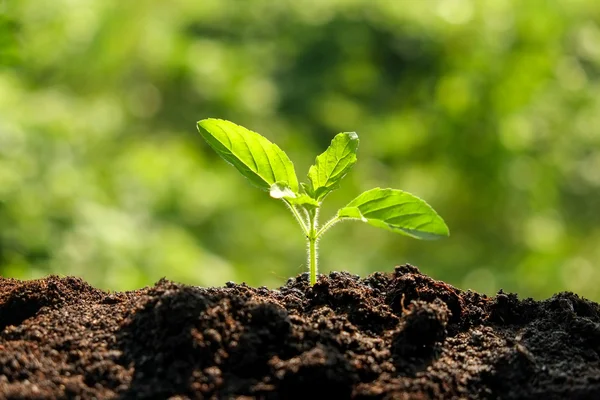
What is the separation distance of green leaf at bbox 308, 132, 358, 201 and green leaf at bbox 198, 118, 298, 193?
0.05 meters

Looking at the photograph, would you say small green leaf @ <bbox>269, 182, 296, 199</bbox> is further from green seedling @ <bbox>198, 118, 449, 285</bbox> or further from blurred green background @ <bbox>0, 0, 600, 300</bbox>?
blurred green background @ <bbox>0, 0, 600, 300</bbox>

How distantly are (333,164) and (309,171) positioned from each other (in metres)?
0.06

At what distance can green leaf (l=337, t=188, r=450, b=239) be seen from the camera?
138 centimetres

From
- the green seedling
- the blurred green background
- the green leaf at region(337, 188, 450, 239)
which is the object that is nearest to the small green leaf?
the green seedling

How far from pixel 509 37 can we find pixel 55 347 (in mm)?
5439

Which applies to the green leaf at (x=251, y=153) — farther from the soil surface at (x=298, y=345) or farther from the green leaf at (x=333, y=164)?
the soil surface at (x=298, y=345)

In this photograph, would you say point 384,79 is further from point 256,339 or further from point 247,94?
point 256,339

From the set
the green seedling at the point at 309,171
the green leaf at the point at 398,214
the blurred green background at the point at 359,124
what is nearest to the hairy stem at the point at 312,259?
the green seedling at the point at 309,171

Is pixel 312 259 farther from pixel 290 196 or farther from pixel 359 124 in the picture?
pixel 359 124

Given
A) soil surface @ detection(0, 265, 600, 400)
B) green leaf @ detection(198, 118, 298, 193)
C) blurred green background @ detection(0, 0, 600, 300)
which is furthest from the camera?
blurred green background @ detection(0, 0, 600, 300)

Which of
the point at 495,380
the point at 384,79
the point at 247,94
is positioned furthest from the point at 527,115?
the point at 495,380

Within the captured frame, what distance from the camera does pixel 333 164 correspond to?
1.56 metres

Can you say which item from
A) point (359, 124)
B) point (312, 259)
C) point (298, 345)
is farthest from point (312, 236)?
point (359, 124)

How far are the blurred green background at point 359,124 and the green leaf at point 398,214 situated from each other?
3459 millimetres
